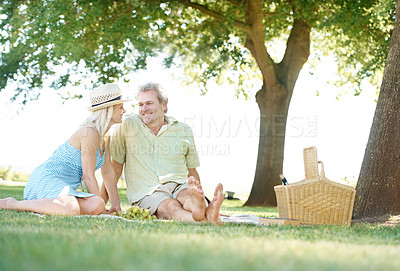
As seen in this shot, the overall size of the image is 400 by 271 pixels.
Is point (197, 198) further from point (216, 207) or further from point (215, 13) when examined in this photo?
point (215, 13)

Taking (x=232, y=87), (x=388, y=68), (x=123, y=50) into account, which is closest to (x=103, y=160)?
(x=388, y=68)

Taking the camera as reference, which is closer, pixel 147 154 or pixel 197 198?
pixel 197 198

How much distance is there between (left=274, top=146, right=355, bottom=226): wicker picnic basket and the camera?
185 inches

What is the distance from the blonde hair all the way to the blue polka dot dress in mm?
213

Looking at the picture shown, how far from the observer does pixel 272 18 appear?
13.1 m

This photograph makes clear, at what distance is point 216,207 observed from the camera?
147 inches

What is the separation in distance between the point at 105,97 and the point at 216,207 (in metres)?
1.83

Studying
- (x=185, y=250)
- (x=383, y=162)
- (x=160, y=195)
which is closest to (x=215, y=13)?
(x=383, y=162)

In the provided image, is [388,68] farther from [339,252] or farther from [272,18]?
[272,18]

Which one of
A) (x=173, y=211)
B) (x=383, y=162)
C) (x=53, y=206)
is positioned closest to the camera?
(x=53, y=206)

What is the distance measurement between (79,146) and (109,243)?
261 centimetres

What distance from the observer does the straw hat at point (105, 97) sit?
4844 millimetres

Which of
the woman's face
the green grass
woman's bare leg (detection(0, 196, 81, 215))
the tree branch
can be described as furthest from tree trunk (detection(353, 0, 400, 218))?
the tree branch

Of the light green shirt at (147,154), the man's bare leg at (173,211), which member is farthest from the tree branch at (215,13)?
the man's bare leg at (173,211)
